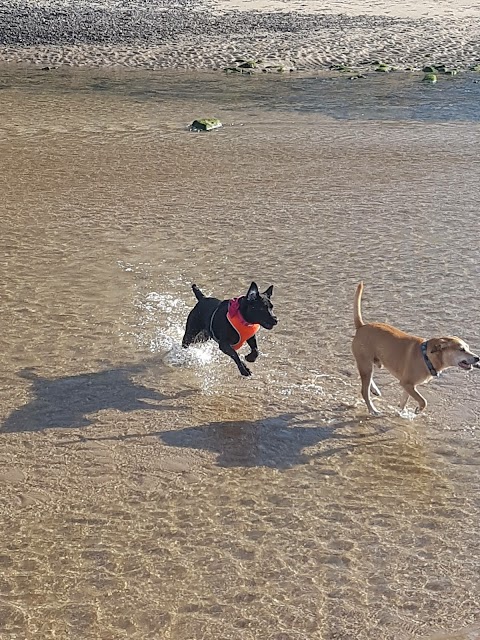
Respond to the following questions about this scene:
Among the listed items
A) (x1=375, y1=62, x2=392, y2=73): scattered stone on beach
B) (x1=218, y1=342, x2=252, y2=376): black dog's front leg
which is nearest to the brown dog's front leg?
(x1=218, y1=342, x2=252, y2=376): black dog's front leg

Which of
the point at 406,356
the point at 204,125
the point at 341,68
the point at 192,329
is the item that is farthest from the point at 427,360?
the point at 341,68

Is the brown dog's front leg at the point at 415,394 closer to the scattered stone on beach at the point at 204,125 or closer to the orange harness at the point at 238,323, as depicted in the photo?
the orange harness at the point at 238,323

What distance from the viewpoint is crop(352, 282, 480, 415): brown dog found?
21.1ft

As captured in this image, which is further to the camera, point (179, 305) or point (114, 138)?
point (114, 138)

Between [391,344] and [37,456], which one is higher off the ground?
[391,344]

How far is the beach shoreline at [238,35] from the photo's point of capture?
22.3 meters

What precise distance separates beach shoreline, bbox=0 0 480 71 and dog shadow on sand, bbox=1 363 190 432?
50.6 feet

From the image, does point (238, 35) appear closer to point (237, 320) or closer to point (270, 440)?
point (237, 320)

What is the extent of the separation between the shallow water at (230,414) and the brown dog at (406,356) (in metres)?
0.31

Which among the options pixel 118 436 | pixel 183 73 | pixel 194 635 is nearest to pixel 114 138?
pixel 183 73

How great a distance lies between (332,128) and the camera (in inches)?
645

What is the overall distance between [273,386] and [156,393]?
0.85 metres

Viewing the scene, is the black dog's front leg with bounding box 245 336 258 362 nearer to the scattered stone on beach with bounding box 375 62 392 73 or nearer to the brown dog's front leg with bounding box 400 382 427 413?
the brown dog's front leg with bounding box 400 382 427 413

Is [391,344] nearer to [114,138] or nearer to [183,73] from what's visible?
[114,138]
